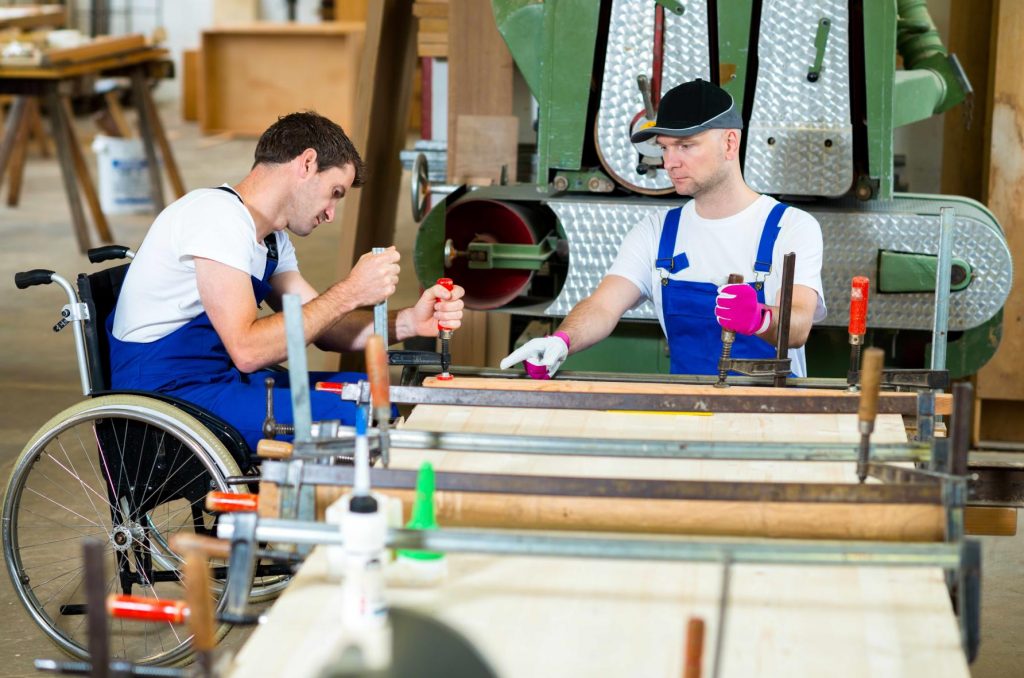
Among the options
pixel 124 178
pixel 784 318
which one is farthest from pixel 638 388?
pixel 124 178

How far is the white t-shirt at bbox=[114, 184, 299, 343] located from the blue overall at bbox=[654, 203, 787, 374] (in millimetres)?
1127

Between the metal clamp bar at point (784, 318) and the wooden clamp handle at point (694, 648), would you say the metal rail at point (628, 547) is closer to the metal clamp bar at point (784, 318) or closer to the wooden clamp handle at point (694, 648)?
the wooden clamp handle at point (694, 648)

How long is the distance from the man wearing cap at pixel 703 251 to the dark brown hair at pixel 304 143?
2.39ft

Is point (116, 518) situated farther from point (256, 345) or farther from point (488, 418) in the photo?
point (488, 418)

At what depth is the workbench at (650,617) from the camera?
1.60 meters

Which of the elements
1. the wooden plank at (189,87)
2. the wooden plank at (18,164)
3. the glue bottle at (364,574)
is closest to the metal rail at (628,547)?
the glue bottle at (364,574)

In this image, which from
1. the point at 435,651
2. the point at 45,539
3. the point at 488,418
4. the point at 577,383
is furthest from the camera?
the point at 45,539

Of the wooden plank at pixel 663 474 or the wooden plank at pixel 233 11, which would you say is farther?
the wooden plank at pixel 233 11

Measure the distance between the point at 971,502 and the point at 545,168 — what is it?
1770mm

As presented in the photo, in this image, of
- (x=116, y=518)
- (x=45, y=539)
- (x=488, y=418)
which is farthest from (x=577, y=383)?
(x=45, y=539)

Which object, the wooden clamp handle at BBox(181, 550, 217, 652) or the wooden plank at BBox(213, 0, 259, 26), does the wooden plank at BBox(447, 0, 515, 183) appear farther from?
the wooden plank at BBox(213, 0, 259, 26)

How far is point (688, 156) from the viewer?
3301mm

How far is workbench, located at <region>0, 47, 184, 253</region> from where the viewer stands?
7.88m

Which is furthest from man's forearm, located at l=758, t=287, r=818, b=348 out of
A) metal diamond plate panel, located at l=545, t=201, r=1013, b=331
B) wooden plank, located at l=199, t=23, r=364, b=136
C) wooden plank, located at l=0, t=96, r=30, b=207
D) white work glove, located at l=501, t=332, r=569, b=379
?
wooden plank, located at l=199, t=23, r=364, b=136
